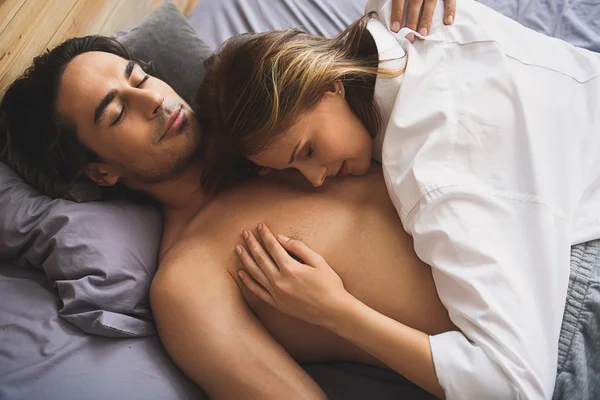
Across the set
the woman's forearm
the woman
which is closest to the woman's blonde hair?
the woman

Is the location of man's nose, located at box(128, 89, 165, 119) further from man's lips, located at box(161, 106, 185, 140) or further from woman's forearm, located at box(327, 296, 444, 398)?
woman's forearm, located at box(327, 296, 444, 398)

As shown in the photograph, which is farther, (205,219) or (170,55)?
(170,55)

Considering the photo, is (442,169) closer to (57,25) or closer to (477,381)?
(477,381)

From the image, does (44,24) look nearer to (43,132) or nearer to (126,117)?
(43,132)

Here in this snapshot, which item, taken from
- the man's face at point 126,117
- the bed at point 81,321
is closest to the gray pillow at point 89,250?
the bed at point 81,321

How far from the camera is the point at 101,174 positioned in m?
1.28

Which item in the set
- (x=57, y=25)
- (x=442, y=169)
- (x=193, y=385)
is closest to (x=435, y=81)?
(x=442, y=169)

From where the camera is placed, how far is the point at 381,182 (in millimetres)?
1213

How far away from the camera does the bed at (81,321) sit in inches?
38.5

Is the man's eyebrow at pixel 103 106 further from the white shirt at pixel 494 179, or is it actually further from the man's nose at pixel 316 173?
the white shirt at pixel 494 179

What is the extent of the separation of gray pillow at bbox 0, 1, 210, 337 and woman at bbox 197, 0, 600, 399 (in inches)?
9.2

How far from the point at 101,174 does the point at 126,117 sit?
182mm

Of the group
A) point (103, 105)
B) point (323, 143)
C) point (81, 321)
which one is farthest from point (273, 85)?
point (81, 321)

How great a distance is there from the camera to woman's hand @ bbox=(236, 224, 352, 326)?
40.0 inches
